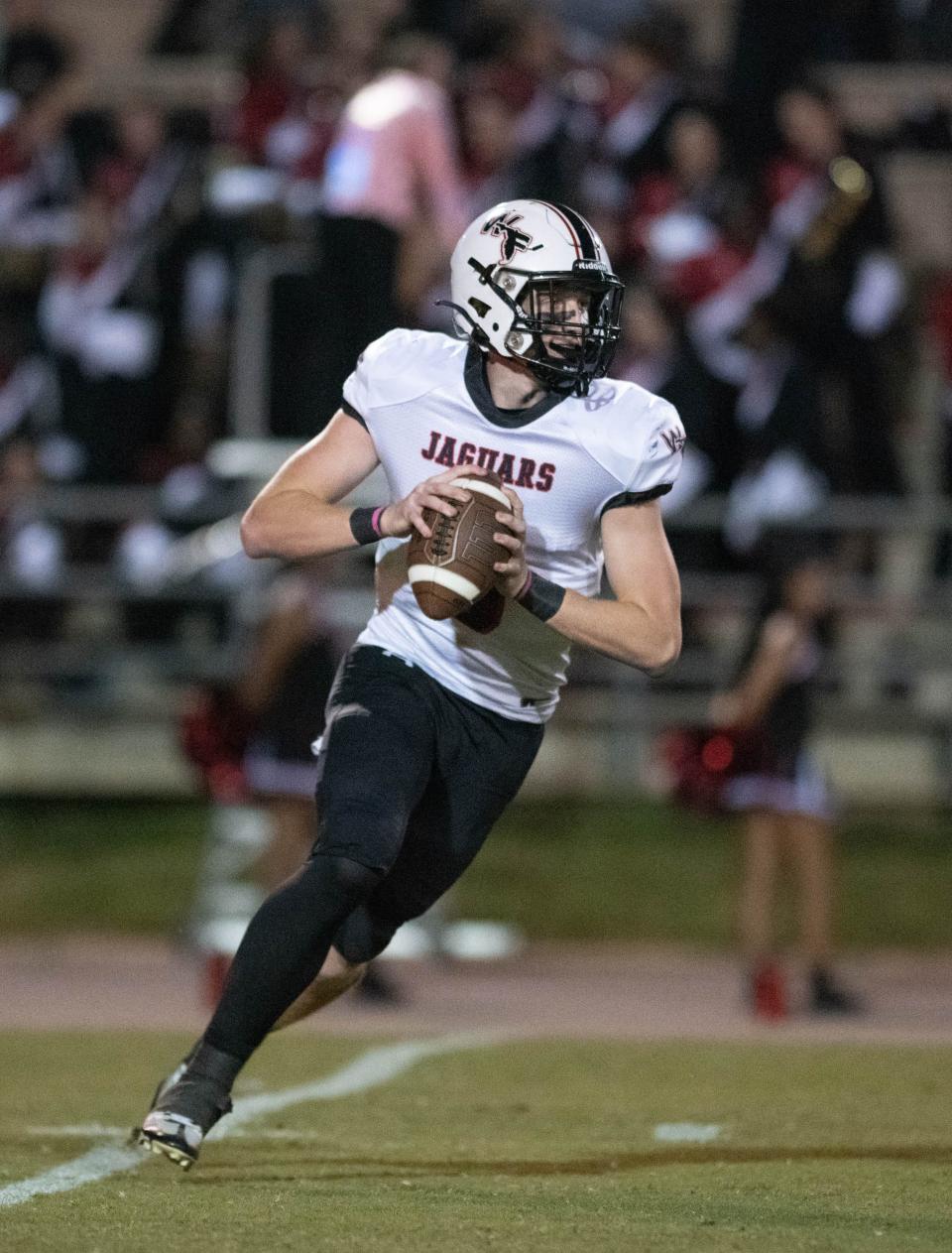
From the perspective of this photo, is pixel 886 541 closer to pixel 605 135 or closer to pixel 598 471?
pixel 605 135

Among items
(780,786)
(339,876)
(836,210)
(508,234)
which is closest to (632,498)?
(508,234)

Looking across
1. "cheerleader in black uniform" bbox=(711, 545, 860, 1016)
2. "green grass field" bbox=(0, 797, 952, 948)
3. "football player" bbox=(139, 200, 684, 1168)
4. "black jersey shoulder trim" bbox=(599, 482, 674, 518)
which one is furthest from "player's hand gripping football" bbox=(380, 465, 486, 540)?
"green grass field" bbox=(0, 797, 952, 948)

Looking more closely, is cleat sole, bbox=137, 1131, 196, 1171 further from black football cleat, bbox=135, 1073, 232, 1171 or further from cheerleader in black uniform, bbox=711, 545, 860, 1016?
cheerleader in black uniform, bbox=711, 545, 860, 1016

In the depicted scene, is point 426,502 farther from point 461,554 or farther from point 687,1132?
point 687,1132

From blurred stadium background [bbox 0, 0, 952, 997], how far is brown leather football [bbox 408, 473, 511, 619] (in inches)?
236

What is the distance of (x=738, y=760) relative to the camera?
925 centimetres

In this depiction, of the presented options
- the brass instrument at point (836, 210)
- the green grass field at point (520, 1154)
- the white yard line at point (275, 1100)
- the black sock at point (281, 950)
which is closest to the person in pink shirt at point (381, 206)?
the brass instrument at point (836, 210)

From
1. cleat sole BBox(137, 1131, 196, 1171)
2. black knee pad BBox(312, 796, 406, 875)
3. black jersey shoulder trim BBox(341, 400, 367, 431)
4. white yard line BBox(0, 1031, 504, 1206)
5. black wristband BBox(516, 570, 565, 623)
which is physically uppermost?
black jersey shoulder trim BBox(341, 400, 367, 431)

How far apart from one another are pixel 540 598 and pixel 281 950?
0.94 m

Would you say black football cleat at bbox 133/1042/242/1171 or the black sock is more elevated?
the black sock

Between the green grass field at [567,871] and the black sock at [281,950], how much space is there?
21.9ft

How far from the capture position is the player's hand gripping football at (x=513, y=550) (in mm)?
4645

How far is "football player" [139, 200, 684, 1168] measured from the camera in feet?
15.6

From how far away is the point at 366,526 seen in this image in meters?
4.84
